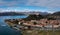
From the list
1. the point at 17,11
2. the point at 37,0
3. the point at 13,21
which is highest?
the point at 37,0

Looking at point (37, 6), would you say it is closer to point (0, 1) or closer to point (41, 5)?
point (41, 5)

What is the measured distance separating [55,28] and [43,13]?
50cm

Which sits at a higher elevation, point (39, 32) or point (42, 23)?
point (42, 23)

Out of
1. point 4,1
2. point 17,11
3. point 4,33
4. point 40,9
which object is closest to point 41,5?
point 40,9

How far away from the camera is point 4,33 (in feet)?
10.3

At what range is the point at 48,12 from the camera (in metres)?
3.27

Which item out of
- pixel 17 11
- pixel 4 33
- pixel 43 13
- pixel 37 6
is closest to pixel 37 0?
pixel 37 6

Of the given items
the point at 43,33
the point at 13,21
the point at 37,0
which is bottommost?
the point at 43,33

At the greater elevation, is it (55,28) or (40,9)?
(40,9)

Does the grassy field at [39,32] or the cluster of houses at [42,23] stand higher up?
the cluster of houses at [42,23]

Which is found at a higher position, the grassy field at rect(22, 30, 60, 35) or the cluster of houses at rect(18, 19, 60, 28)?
the cluster of houses at rect(18, 19, 60, 28)

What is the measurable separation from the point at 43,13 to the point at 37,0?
0.38 meters

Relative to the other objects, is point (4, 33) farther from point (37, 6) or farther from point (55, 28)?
point (55, 28)

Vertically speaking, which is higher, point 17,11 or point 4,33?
point 17,11
